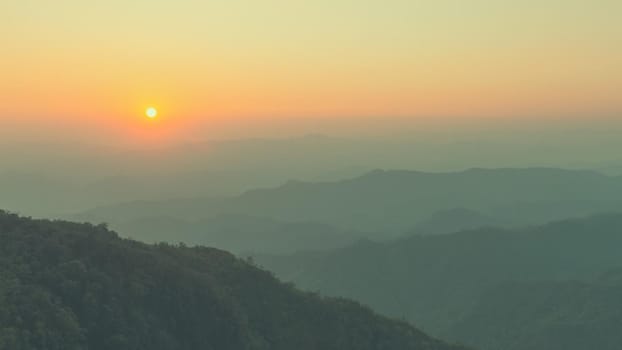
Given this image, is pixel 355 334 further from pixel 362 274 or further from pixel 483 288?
pixel 362 274

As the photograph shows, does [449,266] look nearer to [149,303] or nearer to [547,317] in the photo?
[547,317]

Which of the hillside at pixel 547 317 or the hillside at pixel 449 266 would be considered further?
the hillside at pixel 449 266

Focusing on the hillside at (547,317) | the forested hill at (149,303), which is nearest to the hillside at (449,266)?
the hillside at (547,317)

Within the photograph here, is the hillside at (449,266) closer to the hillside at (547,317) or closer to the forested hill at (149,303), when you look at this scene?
the hillside at (547,317)

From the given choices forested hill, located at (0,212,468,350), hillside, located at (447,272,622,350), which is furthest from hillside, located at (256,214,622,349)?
forested hill, located at (0,212,468,350)

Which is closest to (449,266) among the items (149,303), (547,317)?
(547,317)

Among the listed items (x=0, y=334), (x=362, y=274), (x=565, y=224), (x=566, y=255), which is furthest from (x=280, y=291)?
(x=565, y=224)
